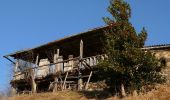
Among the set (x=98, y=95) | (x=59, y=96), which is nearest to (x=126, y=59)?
(x=98, y=95)

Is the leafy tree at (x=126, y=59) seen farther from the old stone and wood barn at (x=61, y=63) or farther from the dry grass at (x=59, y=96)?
the old stone and wood barn at (x=61, y=63)

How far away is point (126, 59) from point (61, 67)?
32.3 feet

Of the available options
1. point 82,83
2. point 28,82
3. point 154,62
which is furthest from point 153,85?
point 28,82

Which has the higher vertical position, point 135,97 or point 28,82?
point 28,82

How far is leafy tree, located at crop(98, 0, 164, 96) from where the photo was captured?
2108cm

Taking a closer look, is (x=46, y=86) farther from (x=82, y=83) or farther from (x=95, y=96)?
(x=95, y=96)

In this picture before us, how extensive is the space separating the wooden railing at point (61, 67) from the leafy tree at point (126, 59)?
5239mm

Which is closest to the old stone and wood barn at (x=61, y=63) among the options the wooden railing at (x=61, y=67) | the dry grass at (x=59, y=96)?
the wooden railing at (x=61, y=67)

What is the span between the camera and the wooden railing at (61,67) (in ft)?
91.0

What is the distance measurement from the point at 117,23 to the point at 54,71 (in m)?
9.41

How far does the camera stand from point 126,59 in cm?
2123

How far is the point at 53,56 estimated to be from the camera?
3102 centimetres

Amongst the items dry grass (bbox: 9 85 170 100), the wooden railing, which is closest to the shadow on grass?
dry grass (bbox: 9 85 170 100)

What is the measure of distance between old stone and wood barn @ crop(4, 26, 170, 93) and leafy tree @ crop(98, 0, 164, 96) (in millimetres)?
3420
